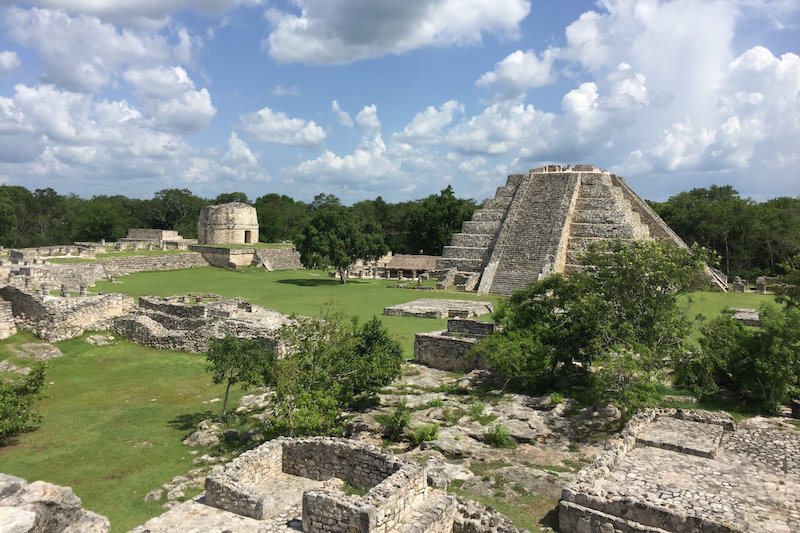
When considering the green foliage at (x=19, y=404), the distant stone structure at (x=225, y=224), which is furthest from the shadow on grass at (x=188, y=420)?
the distant stone structure at (x=225, y=224)

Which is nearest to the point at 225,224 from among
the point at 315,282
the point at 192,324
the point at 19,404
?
the point at 315,282

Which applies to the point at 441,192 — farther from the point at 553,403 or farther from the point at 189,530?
the point at 189,530

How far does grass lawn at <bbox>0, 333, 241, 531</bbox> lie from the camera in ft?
36.3

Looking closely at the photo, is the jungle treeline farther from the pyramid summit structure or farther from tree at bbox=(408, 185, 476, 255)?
the pyramid summit structure

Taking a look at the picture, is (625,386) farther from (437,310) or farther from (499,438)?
(437,310)

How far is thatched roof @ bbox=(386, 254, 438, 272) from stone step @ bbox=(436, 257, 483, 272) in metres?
6.16

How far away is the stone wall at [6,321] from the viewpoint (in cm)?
2194

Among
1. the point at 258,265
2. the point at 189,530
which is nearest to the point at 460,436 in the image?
the point at 189,530

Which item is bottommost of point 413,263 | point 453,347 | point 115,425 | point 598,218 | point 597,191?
point 115,425

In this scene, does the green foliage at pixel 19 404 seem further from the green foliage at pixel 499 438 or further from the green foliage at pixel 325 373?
the green foliage at pixel 499 438

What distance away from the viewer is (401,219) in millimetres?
81688

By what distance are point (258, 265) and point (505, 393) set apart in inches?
1517

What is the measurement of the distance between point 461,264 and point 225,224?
26481 millimetres

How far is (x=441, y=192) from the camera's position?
62406 mm
